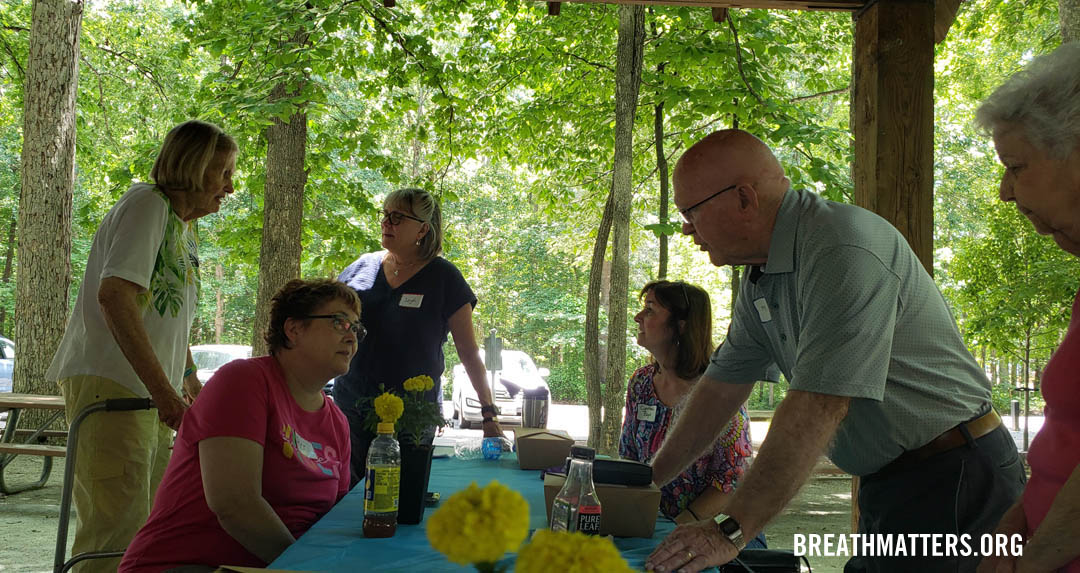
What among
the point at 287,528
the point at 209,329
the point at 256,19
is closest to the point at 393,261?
the point at 287,528

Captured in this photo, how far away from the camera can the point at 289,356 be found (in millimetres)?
2115

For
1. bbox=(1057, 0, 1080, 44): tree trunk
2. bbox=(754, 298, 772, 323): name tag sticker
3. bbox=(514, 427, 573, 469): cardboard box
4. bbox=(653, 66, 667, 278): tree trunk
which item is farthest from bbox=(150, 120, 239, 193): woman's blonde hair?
bbox=(1057, 0, 1080, 44): tree trunk

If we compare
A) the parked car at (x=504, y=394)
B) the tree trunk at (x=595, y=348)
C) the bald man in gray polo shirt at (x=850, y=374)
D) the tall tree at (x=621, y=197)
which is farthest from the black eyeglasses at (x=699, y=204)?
the parked car at (x=504, y=394)

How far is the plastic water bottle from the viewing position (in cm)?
175

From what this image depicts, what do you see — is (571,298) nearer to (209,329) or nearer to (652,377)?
(209,329)

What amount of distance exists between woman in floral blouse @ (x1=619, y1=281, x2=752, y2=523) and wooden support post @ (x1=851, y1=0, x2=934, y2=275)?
0.71 metres

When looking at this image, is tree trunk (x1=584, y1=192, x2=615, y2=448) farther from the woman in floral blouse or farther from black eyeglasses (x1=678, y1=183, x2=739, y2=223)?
black eyeglasses (x1=678, y1=183, x2=739, y2=223)

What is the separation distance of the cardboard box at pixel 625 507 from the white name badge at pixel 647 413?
1.04 metres

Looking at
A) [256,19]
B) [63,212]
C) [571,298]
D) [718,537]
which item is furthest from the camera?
[571,298]

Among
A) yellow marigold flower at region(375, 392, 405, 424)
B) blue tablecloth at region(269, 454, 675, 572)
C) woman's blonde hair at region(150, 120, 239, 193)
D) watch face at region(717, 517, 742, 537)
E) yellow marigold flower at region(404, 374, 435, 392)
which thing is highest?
woman's blonde hair at region(150, 120, 239, 193)

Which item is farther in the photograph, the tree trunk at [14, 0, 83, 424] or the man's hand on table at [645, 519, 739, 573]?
the tree trunk at [14, 0, 83, 424]

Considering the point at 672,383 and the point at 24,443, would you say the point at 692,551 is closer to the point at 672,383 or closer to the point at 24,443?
the point at 672,383

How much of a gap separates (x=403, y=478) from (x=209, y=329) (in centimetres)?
2584

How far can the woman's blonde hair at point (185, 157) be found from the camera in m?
2.48
